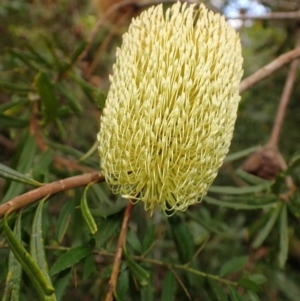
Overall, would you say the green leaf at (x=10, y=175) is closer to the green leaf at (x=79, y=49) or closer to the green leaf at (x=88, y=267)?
the green leaf at (x=88, y=267)

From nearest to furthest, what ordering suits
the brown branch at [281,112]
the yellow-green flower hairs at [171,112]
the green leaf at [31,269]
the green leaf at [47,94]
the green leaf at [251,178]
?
the green leaf at [31,269], the yellow-green flower hairs at [171,112], the green leaf at [47,94], the green leaf at [251,178], the brown branch at [281,112]

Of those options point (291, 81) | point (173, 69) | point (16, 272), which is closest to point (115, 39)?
point (291, 81)

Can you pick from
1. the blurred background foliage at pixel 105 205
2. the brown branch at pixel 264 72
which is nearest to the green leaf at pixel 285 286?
the blurred background foliage at pixel 105 205

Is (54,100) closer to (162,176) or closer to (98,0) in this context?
(162,176)

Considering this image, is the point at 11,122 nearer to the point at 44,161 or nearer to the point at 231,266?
the point at 44,161

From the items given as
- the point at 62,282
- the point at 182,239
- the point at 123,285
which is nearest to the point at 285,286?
the point at 182,239

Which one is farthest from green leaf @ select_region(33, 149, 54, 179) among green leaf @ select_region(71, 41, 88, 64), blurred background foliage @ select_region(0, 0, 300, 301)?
green leaf @ select_region(71, 41, 88, 64)
